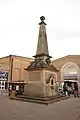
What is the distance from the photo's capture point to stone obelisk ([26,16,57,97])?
1260 cm

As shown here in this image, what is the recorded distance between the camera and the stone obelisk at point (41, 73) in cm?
1260

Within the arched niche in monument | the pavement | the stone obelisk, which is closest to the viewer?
the pavement

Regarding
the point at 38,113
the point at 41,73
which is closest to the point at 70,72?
the point at 41,73

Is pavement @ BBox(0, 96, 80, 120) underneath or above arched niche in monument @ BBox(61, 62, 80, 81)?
underneath

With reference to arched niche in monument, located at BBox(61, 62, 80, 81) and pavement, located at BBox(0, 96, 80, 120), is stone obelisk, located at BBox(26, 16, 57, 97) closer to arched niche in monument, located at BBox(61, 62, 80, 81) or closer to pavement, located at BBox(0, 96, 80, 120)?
pavement, located at BBox(0, 96, 80, 120)

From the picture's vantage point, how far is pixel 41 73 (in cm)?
1288

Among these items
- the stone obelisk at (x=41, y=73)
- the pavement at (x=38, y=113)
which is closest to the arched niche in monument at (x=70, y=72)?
the stone obelisk at (x=41, y=73)

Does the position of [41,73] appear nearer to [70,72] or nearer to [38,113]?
[38,113]

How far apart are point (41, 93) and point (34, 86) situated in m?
1.11

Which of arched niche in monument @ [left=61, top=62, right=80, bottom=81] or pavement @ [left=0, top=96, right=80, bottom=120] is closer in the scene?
pavement @ [left=0, top=96, right=80, bottom=120]

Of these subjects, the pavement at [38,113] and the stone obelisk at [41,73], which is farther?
the stone obelisk at [41,73]

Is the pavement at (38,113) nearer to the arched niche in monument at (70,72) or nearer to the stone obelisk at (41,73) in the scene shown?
the stone obelisk at (41,73)

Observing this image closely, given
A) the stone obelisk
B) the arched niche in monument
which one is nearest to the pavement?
the stone obelisk

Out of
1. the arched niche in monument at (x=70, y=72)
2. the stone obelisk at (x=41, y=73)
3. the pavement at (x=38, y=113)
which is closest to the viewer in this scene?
the pavement at (x=38, y=113)
